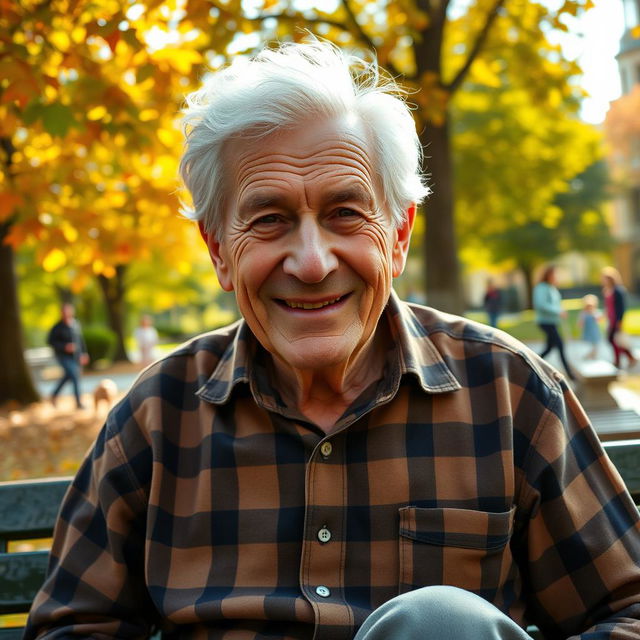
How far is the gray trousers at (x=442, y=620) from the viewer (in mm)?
1492

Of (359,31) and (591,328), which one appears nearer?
(359,31)

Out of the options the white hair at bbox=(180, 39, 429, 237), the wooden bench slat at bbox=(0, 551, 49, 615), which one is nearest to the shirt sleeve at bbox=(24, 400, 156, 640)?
the wooden bench slat at bbox=(0, 551, 49, 615)

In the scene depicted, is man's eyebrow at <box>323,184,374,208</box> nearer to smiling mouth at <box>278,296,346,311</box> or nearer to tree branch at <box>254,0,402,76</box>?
smiling mouth at <box>278,296,346,311</box>

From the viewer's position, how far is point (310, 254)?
1948 millimetres

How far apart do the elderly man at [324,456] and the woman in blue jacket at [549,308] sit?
11766mm

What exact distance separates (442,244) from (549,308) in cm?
370

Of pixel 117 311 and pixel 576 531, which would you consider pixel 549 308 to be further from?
pixel 117 311

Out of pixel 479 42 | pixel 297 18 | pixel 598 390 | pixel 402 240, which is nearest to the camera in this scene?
pixel 402 240

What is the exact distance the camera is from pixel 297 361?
2020 millimetres

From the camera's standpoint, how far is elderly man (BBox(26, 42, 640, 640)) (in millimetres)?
1968

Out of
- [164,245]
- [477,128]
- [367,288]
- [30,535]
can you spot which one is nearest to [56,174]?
[164,245]

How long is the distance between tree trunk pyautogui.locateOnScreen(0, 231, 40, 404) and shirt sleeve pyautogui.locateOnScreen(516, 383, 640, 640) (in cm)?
1280

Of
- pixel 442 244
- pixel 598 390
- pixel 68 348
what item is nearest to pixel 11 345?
pixel 68 348

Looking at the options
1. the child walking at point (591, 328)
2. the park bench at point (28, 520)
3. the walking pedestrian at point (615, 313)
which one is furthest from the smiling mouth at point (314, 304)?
the child walking at point (591, 328)
